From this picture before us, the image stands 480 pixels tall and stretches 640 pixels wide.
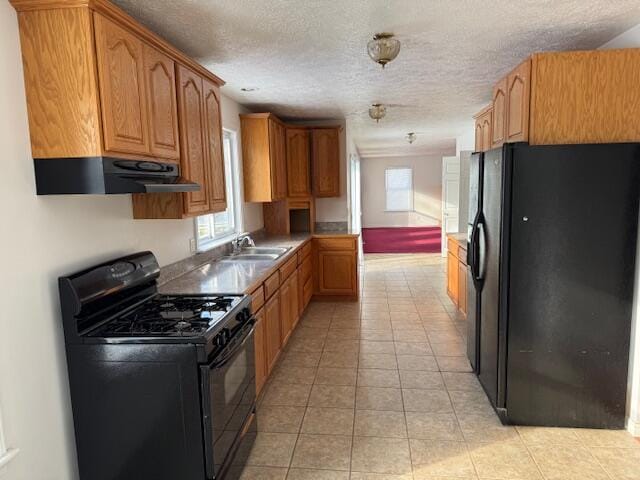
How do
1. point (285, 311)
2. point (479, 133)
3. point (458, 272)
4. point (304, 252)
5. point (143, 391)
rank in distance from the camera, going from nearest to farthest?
point (143, 391) < point (285, 311) < point (479, 133) < point (458, 272) < point (304, 252)

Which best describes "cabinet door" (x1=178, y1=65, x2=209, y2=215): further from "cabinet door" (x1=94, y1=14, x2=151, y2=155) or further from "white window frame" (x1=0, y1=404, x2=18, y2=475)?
"white window frame" (x1=0, y1=404, x2=18, y2=475)

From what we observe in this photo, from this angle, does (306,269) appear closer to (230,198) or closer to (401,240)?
(230,198)

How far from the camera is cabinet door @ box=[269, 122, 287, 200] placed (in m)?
4.71

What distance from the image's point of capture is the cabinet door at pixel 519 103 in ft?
8.16

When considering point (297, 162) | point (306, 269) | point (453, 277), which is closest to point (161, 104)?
point (306, 269)

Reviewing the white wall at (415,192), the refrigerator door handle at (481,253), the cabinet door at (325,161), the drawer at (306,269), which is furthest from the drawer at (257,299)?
the white wall at (415,192)

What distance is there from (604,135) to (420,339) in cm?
241

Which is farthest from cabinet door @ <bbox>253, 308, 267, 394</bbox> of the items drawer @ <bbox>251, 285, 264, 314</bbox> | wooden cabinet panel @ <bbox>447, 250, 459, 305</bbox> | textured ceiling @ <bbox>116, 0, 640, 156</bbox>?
wooden cabinet panel @ <bbox>447, 250, 459, 305</bbox>

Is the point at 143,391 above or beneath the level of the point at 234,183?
beneath

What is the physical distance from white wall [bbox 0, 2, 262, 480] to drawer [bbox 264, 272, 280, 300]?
1.33m

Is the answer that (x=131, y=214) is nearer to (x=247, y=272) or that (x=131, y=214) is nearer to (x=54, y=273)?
(x=54, y=273)

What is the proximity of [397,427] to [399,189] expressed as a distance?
1000 centimetres

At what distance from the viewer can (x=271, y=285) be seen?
335cm

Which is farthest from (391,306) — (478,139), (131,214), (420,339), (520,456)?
(131,214)
